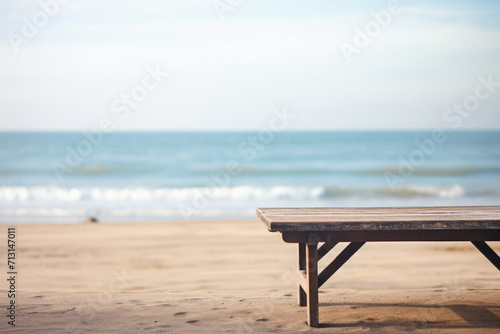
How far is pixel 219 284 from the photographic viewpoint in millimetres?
6016

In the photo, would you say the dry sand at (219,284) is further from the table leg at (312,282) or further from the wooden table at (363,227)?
the wooden table at (363,227)

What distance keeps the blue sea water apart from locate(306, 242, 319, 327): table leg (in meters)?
8.54

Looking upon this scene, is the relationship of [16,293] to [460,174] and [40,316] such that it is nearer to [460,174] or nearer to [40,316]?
[40,316]

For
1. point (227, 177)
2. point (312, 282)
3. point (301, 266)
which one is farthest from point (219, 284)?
point (227, 177)

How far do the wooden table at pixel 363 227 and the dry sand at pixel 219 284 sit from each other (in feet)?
1.46

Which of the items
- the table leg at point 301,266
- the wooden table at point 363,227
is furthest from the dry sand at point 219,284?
the wooden table at point 363,227

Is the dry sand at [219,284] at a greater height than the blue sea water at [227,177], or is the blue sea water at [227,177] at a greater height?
the dry sand at [219,284]

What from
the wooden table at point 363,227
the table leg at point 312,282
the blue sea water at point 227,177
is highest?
the wooden table at point 363,227

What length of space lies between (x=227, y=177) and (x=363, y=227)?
20.0m

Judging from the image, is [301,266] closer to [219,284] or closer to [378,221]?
[378,221]

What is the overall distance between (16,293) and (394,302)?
10.3 ft

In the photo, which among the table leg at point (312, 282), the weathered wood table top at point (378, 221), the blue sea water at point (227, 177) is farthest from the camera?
the blue sea water at point (227, 177)

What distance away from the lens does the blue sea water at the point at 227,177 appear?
50.8 ft

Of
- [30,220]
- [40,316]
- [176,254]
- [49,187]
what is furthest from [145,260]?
[49,187]
